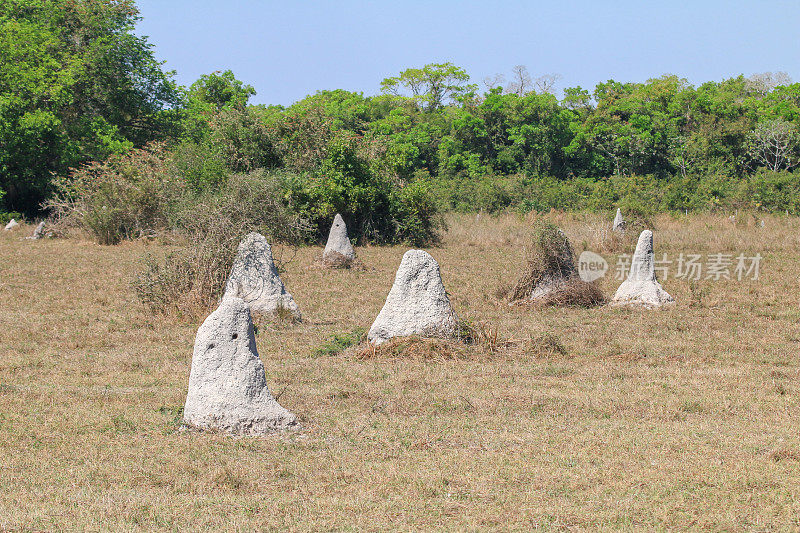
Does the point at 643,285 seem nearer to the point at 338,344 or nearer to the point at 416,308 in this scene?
the point at 416,308

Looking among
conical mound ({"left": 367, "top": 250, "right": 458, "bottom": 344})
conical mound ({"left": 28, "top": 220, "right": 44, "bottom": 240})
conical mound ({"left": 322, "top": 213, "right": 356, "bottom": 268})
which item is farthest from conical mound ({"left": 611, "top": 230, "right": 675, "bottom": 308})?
conical mound ({"left": 28, "top": 220, "right": 44, "bottom": 240})

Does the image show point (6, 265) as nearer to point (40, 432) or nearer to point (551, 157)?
point (40, 432)

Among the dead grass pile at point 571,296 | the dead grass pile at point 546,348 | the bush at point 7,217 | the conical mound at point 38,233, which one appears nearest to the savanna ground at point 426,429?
the dead grass pile at point 546,348

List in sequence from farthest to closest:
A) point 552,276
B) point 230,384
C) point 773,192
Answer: point 773,192
point 552,276
point 230,384

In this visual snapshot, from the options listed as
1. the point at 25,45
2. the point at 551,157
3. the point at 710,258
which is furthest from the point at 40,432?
the point at 551,157

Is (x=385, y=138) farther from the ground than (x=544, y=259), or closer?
farther from the ground

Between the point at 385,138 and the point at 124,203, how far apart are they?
8.98 m

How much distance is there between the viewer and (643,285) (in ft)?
44.0

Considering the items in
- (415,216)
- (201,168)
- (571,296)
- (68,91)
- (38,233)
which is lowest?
(571,296)

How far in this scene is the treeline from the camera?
26.1 meters

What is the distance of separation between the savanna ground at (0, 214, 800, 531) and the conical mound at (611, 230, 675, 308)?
0.49 meters

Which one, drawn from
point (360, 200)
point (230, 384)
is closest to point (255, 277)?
point (230, 384)

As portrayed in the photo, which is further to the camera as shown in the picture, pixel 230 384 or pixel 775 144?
pixel 775 144

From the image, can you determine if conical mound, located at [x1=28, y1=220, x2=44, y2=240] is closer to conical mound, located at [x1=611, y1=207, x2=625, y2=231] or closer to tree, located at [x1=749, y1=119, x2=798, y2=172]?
conical mound, located at [x1=611, y1=207, x2=625, y2=231]
